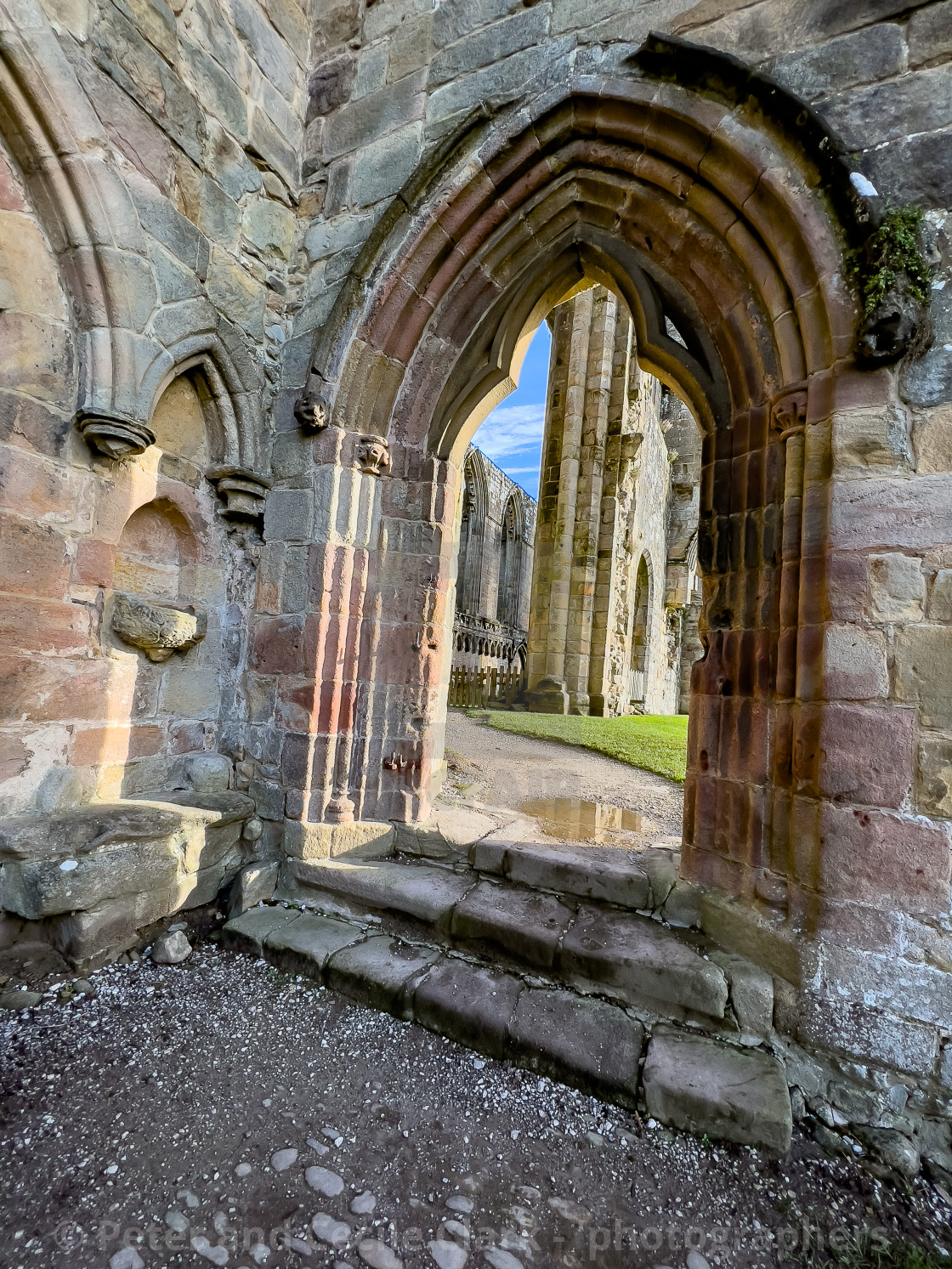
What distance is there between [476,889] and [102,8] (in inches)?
154

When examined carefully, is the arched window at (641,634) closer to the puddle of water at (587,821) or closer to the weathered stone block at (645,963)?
the puddle of water at (587,821)

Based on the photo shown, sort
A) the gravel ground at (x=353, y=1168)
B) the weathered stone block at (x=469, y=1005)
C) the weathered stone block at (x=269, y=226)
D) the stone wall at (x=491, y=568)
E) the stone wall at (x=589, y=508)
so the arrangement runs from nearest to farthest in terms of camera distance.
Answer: the gravel ground at (x=353, y=1168) → the weathered stone block at (x=469, y=1005) → the weathered stone block at (x=269, y=226) → the stone wall at (x=589, y=508) → the stone wall at (x=491, y=568)

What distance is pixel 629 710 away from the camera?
1270 cm

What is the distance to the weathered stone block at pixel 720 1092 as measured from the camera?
156cm

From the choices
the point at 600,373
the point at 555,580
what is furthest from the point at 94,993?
the point at 600,373

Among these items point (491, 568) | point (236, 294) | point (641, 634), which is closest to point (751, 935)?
point (236, 294)

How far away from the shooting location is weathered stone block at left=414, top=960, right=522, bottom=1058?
6.21ft

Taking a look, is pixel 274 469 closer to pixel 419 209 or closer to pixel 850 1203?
pixel 419 209

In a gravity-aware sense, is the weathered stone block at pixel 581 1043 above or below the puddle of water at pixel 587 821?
below

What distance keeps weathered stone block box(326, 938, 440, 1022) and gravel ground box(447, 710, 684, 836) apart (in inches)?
57.5

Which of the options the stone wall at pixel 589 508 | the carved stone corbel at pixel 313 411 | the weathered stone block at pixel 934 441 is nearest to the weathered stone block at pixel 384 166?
the carved stone corbel at pixel 313 411

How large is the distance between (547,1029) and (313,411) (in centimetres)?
275

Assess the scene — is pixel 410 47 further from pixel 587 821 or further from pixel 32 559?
pixel 587 821

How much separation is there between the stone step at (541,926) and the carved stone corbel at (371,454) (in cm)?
194
